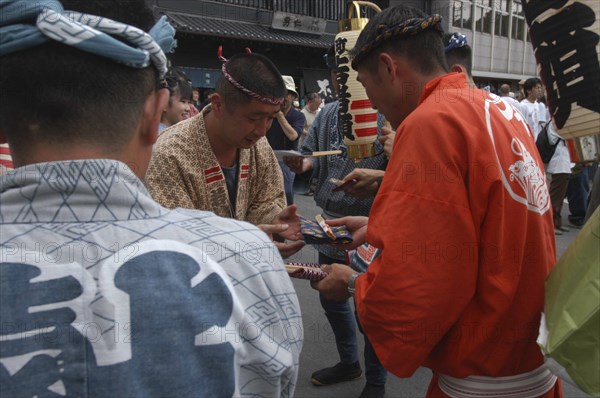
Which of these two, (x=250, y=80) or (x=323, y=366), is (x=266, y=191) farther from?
(x=323, y=366)

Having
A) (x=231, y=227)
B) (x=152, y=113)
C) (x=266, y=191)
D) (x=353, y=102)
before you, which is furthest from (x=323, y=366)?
(x=152, y=113)

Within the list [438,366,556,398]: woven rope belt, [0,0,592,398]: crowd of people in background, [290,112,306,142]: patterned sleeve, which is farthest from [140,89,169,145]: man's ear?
[290,112,306,142]: patterned sleeve

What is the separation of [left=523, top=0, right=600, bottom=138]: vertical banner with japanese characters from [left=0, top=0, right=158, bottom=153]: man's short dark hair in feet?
3.27

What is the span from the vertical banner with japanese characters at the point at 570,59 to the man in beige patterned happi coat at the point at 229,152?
4.27 feet

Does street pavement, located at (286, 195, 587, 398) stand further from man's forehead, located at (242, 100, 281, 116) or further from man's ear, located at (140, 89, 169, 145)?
man's ear, located at (140, 89, 169, 145)

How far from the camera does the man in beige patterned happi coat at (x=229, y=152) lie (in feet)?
7.31

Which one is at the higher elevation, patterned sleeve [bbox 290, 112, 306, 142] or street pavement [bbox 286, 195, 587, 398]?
patterned sleeve [bbox 290, 112, 306, 142]

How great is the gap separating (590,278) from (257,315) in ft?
2.67

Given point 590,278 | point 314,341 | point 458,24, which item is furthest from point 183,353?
point 458,24

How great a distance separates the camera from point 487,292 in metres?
1.53

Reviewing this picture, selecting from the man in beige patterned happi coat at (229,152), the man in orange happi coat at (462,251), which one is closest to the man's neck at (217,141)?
the man in beige patterned happi coat at (229,152)

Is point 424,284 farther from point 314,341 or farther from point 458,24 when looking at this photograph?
point 458,24

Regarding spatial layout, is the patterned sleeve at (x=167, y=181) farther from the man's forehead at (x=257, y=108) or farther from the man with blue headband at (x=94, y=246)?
the man with blue headband at (x=94, y=246)

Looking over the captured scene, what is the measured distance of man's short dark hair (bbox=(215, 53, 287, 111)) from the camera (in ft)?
7.84
